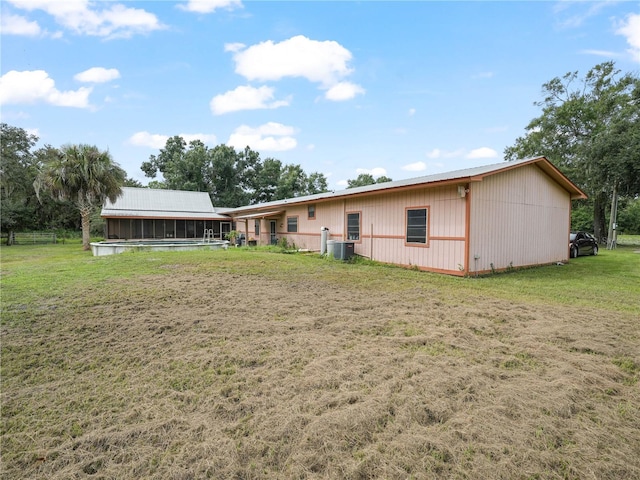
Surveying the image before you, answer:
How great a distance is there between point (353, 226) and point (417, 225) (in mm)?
3525

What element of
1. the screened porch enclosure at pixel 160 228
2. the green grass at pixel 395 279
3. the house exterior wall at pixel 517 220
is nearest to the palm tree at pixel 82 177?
the screened porch enclosure at pixel 160 228

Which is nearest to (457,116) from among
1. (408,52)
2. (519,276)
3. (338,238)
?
(408,52)

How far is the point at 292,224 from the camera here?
1923 centimetres

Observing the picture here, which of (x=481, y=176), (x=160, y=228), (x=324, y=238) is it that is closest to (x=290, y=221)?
(x=324, y=238)

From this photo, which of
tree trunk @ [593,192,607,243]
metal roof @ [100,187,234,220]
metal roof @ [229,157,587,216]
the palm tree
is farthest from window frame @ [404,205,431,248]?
tree trunk @ [593,192,607,243]

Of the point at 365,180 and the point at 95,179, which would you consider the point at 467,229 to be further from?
the point at 365,180

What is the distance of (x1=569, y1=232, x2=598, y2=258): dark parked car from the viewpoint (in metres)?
15.8

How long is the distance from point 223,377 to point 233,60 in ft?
48.7

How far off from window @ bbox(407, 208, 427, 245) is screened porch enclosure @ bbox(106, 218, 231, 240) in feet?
68.9

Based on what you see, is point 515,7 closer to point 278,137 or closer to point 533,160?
point 533,160

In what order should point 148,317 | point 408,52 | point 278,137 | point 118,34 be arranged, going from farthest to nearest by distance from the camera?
point 278,137 < point 408,52 < point 118,34 < point 148,317

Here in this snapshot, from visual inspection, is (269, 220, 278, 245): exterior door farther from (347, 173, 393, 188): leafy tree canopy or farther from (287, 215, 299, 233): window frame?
(347, 173, 393, 188): leafy tree canopy

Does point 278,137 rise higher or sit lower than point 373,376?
higher

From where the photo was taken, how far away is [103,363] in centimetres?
354
